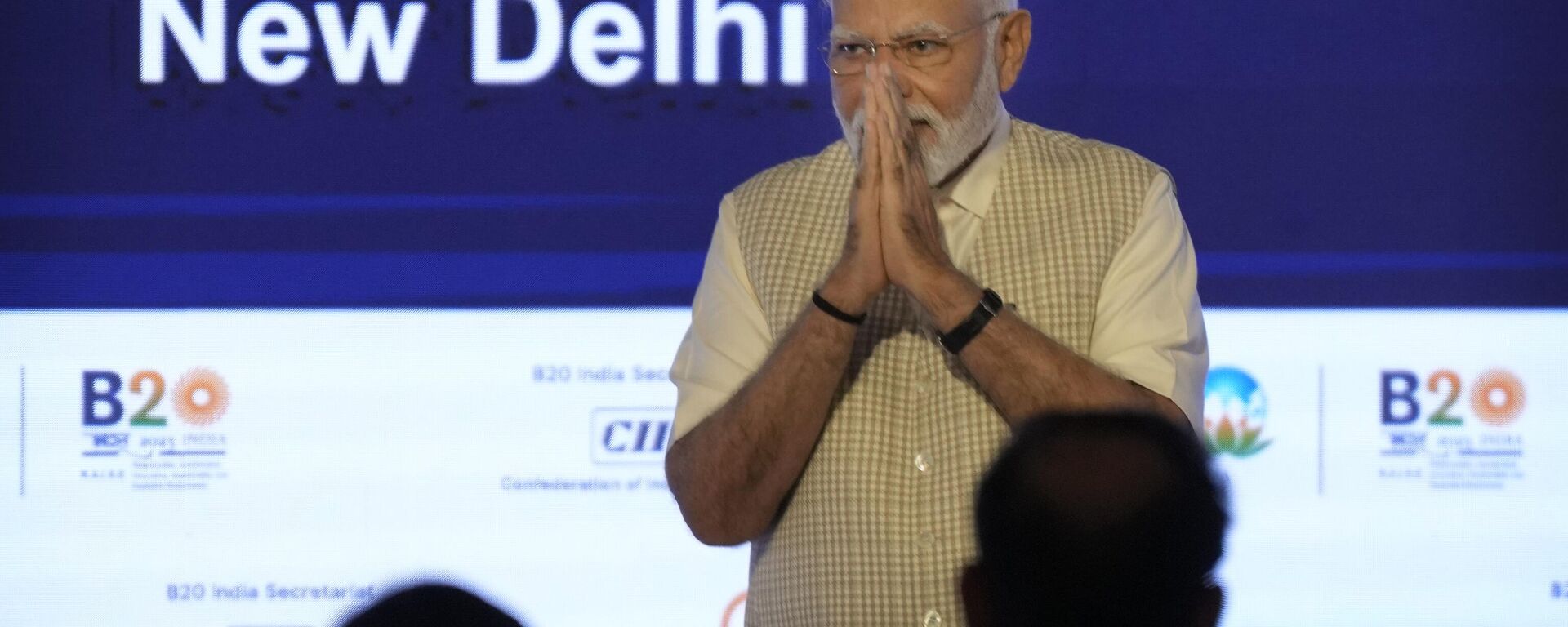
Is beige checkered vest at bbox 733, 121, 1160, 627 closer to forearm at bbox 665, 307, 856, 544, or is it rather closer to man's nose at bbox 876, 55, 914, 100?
forearm at bbox 665, 307, 856, 544

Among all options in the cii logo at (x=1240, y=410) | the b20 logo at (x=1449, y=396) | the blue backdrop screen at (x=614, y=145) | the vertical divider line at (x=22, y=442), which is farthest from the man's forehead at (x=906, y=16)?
the vertical divider line at (x=22, y=442)

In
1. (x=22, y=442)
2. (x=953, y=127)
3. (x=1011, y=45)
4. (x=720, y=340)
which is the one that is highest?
(x=1011, y=45)

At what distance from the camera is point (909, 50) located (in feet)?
6.77

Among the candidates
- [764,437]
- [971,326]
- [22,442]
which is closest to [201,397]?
[22,442]

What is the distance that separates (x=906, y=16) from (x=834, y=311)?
0.39 metres

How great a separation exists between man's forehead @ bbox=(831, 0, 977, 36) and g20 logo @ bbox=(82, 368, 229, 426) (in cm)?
209

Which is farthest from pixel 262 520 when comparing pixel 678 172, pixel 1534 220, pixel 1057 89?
pixel 1534 220

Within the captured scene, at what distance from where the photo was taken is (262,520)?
3.62 meters

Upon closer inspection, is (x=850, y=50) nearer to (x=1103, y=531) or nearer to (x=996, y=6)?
(x=996, y=6)

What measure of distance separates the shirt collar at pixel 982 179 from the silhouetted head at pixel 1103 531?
1.03 m

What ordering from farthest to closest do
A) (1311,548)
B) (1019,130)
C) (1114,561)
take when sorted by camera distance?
(1311,548), (1019,130), (1114,561)

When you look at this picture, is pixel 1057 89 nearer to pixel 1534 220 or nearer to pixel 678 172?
pixel 678 172

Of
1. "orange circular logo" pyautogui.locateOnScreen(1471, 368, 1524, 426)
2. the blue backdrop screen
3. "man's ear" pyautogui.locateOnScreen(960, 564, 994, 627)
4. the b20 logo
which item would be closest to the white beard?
"man's ear" pyautogui.locateOnScreen(960, 564, 994, 627)

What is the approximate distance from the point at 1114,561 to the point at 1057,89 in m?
2.70
